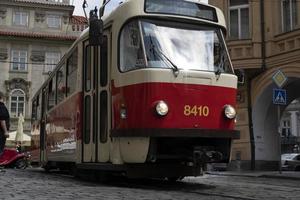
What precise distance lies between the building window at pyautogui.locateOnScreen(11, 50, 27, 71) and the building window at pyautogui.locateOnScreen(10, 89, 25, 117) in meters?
2.28

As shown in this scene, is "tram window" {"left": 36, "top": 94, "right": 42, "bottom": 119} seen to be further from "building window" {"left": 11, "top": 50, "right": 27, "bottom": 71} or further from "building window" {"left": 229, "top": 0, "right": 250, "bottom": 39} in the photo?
"building window" {"left": 11, "top": 50, "right": 27, "bottom": 71}

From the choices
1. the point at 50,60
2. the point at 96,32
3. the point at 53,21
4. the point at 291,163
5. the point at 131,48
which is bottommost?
the point at 291,163

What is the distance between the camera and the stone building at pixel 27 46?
184 ft

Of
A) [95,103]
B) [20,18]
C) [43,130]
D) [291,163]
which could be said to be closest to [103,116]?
[95,103]

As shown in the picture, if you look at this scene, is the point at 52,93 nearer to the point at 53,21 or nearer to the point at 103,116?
the point at 103,116

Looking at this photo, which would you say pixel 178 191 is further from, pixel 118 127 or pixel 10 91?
pixel 10 91

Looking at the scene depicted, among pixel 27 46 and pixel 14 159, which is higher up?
pixel 27 46

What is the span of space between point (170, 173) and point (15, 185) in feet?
9.22

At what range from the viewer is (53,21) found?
2313 inches

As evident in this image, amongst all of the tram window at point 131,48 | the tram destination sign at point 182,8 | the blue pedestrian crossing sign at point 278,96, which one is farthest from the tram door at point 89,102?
the blue pedestrian crossing sign at point 278,96

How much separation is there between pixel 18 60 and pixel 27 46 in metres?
1.64

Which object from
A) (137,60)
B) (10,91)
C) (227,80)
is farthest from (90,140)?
(10,91)

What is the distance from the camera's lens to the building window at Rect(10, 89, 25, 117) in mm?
56250

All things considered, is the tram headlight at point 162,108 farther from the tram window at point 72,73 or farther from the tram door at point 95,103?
the tram window at point 72,73
